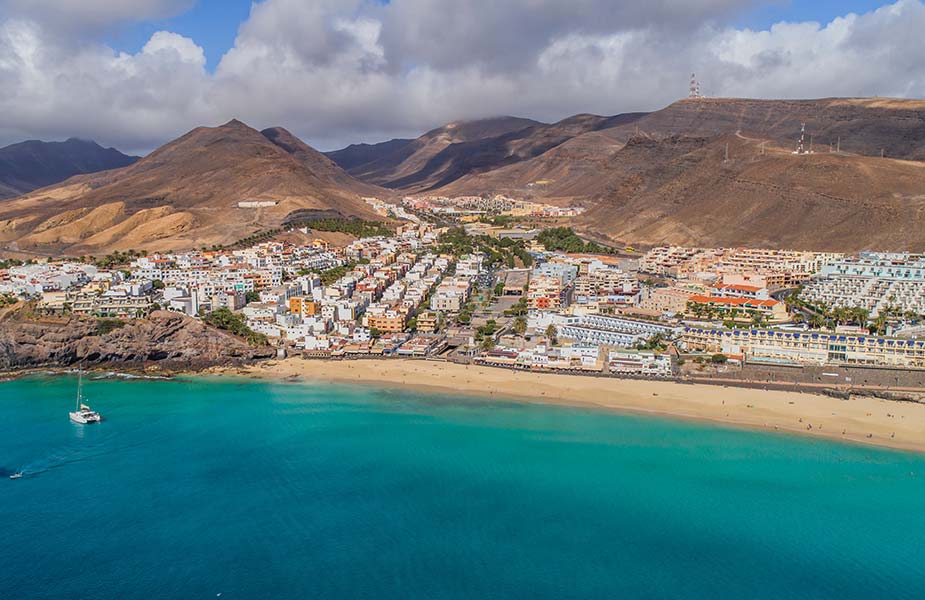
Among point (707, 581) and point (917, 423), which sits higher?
point (917, 423)


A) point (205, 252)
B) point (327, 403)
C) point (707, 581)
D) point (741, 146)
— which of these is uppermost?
point (741, 146)

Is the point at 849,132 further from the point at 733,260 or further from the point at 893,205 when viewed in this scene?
the point at 733,260

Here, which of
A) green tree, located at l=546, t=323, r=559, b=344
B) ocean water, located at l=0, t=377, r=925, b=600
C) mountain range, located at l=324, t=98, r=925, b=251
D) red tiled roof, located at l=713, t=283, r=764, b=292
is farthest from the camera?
mountain range, located at l=324, t=98, r=925, b=251

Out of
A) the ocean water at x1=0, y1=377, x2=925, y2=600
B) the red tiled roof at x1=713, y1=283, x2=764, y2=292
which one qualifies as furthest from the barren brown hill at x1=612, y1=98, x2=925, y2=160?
the ocean water at x1=0, y1=377, x2=925, y2=600

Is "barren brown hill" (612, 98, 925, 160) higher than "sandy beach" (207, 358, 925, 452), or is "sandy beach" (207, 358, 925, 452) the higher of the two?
"barren brown hill" (612, 98, 925, 160)

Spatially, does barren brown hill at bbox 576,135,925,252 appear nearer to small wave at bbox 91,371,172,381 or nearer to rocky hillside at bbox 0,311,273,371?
rocky hillside at bbox 0,311,273,371

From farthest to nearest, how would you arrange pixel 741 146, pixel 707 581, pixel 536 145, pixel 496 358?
pixel 536 145 → pixel 741 146 → pixel 496 358 → pixel 707 581

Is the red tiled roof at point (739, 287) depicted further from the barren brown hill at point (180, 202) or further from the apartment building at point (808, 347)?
the barren brown hill at point (180, 202)

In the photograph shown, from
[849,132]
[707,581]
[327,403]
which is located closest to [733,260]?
[327,403]
